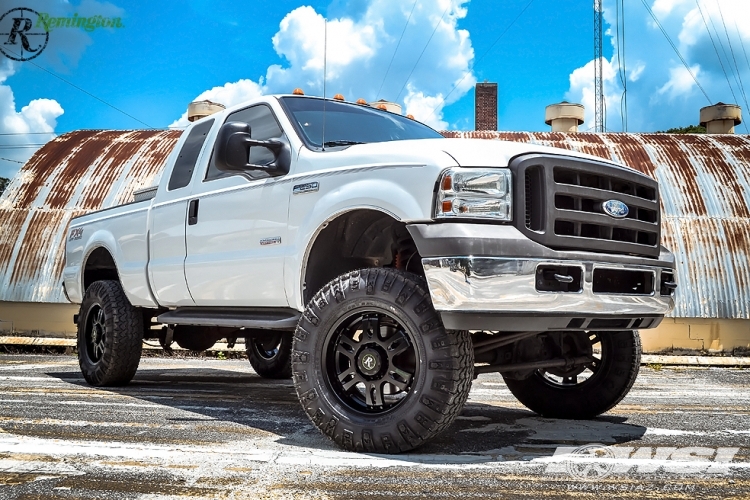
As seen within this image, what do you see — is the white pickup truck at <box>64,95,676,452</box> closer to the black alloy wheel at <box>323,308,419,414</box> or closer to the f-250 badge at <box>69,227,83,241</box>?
the black alloy wheel at <box>323,308,419,414</box>

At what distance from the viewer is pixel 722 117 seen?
73.8 feet

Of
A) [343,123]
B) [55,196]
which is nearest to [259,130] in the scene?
[343,123]

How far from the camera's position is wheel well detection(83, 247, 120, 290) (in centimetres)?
765

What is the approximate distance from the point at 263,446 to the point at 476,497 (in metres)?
1.52

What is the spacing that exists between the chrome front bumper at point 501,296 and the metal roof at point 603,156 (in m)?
11.3

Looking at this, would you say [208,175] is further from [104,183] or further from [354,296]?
[104,183]

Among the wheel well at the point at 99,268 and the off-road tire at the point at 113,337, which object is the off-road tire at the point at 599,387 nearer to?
the off-road tire at the point at 113,337

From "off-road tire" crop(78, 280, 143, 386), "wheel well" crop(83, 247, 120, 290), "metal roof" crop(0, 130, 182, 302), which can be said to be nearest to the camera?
"off-road tire" crop(78, 280, 143, 386)

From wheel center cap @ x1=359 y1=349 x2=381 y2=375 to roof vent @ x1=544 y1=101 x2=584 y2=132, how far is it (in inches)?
750

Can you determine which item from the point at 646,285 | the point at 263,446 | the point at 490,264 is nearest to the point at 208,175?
the point at 263,446

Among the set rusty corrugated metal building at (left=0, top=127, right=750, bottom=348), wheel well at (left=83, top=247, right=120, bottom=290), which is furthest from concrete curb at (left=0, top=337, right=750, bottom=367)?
wheel well at (left=83, top=247, right=120, bottom=290)

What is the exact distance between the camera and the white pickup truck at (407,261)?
3953 mm

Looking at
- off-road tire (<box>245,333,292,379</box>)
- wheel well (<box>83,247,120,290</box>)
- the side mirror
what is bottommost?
off-road tire (<box>245,333,292,379</box>)

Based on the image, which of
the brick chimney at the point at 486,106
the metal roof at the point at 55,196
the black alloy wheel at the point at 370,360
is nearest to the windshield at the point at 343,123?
the black alloy wheel at the point at 370,360
